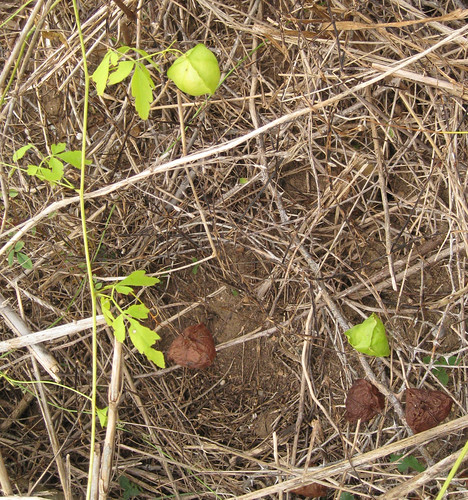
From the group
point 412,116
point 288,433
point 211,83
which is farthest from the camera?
point 288,433

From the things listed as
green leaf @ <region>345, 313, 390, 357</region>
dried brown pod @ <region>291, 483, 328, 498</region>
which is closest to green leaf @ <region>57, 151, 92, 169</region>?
green leaf @ <region>345, 313, 390, 357</region>

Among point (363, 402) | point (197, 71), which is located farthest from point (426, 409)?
point (197, 71)

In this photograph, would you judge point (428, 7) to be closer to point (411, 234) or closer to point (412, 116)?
point (412, 116)

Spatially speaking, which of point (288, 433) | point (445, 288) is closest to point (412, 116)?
point (445, 288)

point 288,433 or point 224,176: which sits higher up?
point 224,176

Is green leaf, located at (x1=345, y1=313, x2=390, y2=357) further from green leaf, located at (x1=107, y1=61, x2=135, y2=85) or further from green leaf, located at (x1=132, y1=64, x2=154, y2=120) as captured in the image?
green leaf, located at (x1=107, y1=61, x2=135, y2=85)

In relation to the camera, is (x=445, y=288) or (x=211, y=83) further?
(x=445, y=288)

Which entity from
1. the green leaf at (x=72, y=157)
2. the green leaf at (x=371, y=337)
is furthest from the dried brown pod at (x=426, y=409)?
the green leaf at (x=72, y=157)

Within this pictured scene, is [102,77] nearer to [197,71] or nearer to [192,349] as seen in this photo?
[197,71]
